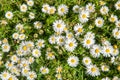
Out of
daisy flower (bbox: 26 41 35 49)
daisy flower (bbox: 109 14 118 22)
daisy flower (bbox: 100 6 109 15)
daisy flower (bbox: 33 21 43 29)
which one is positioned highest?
daisy flower (bbox: 100 6 109 15)

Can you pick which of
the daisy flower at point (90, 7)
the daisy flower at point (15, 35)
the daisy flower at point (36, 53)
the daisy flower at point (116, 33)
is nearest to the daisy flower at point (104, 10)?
the daisy flower at point (90, 7)

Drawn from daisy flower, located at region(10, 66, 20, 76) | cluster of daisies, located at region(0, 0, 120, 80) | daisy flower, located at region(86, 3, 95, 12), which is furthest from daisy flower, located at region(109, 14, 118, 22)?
daisy flower, located at region(10, 66, 20, 76)

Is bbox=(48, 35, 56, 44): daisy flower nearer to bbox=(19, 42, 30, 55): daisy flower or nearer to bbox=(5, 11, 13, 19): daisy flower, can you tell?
bbox=(19, 42, 30, 55): daisy flower

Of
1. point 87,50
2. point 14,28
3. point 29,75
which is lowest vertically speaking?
point 29,75

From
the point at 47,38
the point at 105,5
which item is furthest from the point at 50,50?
the point at 105,5

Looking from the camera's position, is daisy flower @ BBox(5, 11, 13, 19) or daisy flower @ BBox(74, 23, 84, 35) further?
daisy flower @ BBox(5, 11, 13, 19)

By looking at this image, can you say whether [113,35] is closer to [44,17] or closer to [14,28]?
[44,17]

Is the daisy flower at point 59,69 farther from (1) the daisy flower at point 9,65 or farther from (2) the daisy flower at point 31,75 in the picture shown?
(1) the daisy flower at point 9,65

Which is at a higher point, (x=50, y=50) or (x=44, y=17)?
(x=44, y=17)
